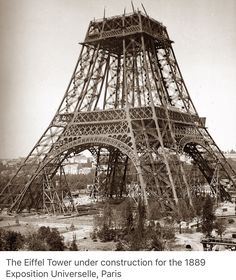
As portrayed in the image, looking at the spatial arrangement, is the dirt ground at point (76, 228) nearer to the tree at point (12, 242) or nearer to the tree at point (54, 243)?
the tree at point (54, 243)

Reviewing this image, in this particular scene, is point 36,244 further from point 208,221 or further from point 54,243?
point 208,221

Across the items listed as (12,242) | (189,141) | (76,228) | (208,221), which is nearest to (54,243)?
(12,242)

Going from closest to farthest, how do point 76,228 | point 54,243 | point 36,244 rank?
point 36,244 → point 54,243 → point 76,228

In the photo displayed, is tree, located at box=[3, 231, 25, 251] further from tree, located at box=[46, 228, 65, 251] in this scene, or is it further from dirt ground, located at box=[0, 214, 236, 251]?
dirt ground, located at box=[0, 214, 236, 251]

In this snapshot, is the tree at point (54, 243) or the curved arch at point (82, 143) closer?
the tree at point (54, 243)

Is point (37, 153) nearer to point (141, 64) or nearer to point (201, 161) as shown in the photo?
point (141, 64)

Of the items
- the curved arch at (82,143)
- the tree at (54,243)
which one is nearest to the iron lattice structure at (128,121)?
the curved arch at (82,143)

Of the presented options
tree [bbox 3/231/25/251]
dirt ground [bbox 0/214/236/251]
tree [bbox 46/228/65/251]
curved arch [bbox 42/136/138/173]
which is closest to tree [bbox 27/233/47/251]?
tree [bbox 46/228/65/251]

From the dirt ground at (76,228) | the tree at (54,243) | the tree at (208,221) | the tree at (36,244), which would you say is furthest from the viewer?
the tree at (208,221)
